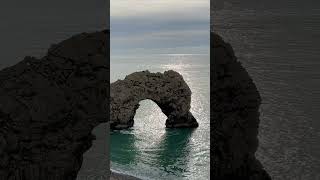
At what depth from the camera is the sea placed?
13.6 feet

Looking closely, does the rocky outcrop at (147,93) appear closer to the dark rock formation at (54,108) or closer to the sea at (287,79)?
the dark rock formation at (54,108)

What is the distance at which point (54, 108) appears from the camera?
4.22 metres

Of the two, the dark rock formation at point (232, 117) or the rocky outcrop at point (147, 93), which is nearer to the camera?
the dark rock formation at point (232, 117)

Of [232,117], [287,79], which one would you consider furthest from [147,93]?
[287,79]

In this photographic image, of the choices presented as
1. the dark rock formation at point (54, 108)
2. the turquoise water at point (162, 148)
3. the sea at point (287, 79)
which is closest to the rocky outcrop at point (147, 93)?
the turquoise water at point (162, 148)

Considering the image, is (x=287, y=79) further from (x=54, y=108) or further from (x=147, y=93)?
(x=147, y=93)

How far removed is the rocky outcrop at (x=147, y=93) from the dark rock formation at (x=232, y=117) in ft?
53.2

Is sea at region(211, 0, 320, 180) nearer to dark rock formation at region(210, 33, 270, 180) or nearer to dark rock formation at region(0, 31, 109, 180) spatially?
dark rock formation at region(210, 33, 270, 180)

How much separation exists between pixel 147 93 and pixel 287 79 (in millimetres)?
17152

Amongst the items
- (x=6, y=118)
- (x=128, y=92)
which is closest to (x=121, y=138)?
(x=128, y=92)

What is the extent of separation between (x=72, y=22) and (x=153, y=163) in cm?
1503

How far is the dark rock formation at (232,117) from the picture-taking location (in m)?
4.29

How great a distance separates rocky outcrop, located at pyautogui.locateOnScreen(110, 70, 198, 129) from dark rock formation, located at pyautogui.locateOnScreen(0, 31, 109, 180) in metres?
16.2

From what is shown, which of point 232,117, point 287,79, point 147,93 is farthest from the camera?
point 147,93
